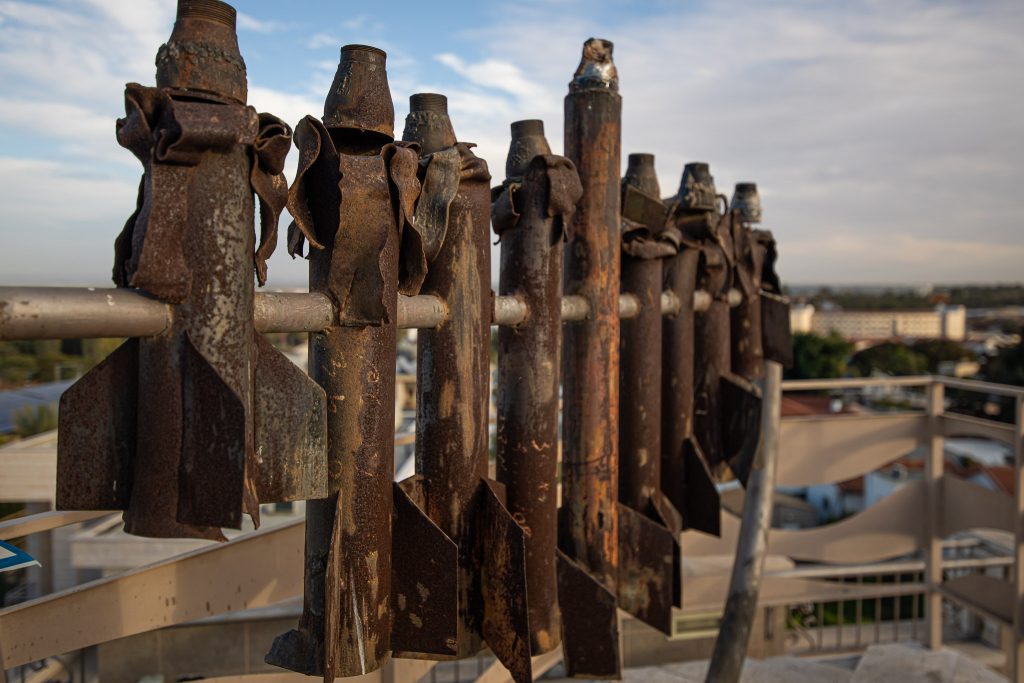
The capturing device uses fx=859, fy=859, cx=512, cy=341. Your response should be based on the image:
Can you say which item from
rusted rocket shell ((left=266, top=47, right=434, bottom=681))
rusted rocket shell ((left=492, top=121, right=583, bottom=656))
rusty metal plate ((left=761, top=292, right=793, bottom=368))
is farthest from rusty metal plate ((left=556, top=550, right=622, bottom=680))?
rusty metal plate ((left=761, top=292, right=793, bottom=368))

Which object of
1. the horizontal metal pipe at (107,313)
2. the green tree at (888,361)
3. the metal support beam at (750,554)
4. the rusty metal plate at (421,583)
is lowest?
the green tree at (888,361)

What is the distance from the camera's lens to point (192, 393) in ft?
4.79

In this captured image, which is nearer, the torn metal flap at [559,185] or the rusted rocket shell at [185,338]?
the rusted rocket shell at [185,338]

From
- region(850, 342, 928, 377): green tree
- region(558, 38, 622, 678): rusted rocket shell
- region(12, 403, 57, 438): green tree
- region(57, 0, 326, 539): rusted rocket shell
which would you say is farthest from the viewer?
region(850, 342, 928, 377): green tree

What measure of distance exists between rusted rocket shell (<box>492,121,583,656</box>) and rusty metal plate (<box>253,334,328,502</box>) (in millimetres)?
858

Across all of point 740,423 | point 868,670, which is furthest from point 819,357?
point 740,423

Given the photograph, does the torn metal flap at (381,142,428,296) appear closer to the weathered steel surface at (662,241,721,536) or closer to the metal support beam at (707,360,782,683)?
the weathered steel surface at (662,241,721,536)

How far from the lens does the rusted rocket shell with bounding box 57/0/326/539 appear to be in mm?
1413

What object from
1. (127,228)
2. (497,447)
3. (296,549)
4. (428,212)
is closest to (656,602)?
(497,447)

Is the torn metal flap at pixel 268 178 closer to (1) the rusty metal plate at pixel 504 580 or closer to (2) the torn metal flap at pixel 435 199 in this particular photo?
(2) the torn metal flap at pixel 435 199

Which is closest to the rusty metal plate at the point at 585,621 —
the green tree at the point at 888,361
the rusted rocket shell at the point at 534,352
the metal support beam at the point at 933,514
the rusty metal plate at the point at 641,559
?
the rusted rocket shell at the point at 534,352

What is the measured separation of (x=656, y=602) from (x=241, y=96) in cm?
220

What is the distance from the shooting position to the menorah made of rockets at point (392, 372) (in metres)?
1.45

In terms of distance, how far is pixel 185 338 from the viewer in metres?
1.45
